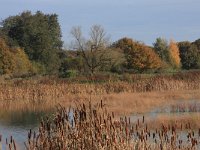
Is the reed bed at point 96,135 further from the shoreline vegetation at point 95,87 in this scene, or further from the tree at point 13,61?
the tree at point 13,61

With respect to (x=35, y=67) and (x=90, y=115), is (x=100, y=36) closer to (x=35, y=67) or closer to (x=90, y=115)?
(x=35, y=67)

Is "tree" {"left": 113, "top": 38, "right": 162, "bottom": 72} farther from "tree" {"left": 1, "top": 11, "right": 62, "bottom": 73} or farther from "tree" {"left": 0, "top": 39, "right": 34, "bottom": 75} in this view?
"tree" {"left": 0, "top": 39, "right": 34, "bottom": 75}

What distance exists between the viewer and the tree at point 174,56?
69062mm

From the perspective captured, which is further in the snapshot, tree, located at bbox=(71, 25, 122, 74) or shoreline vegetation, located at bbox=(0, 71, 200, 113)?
tree, located at bbox=(71, 25, 122, 74)

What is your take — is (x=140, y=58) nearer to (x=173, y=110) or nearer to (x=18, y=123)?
(x=173, y=110)

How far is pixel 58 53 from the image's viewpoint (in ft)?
229

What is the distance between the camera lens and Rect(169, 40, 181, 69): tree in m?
69.1

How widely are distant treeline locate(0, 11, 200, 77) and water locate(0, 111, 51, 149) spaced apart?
99.8 feet

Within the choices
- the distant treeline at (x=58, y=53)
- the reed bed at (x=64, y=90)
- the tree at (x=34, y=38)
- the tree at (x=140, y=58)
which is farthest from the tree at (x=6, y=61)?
the reed bed at (x=64, y=90)

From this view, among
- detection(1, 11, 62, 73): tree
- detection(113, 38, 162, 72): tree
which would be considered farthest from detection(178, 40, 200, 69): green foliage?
detection(1, 11, 62, 73): tree

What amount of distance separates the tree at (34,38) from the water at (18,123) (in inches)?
1401

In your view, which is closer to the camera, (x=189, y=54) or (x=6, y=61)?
(x=6, y=61)

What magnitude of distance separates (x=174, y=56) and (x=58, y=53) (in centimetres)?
1582

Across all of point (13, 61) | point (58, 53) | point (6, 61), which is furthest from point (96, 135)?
point (58, 53)
